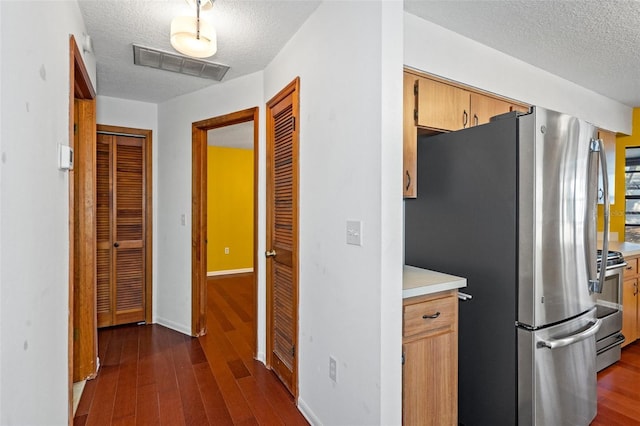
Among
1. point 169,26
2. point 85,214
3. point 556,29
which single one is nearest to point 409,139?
point 556,29

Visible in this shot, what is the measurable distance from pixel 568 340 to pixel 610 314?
4.89ft

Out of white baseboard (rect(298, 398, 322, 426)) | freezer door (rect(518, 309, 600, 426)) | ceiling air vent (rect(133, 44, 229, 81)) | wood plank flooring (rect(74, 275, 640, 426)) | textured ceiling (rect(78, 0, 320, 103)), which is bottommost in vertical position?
wood plank flooring (rect(74, 275, 640, 426))

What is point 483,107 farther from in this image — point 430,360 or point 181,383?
point 181,383

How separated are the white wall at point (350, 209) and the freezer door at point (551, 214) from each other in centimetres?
70

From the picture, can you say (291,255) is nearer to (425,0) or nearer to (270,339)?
(270,339)

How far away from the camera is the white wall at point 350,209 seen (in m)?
1.44

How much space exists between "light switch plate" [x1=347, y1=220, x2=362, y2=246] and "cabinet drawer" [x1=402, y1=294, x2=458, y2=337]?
370mm

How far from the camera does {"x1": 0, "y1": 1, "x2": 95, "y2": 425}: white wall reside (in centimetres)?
94

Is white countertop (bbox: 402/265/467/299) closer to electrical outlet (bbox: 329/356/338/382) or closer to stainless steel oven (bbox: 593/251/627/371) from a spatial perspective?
electrical outlet (bbox: 329/356/338/382)

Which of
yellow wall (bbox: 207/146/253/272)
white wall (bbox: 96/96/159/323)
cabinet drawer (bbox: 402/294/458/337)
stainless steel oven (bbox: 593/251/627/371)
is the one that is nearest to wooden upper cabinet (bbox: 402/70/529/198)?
cabinet drawer (bbox: 402/294/458/337)

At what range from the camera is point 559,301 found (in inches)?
69.5

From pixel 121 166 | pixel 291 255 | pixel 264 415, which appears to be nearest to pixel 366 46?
pixel 291 255

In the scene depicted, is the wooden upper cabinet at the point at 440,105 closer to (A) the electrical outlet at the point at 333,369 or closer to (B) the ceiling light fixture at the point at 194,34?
(B) the ceiling light fixture at the point at 194,34

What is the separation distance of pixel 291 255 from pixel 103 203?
2406 mm
